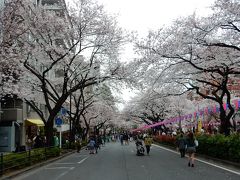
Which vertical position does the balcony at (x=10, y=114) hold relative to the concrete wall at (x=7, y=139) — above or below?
above

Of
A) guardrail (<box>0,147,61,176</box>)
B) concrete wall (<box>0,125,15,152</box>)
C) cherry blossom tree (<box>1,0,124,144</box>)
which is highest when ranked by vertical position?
cherry blossom tree (<box>1,0,124,144</box>)

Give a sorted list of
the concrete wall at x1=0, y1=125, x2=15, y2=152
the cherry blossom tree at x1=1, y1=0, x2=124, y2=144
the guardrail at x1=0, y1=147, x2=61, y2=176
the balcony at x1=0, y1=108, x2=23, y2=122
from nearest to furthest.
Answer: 1. the guardrail at x1=0, y1=147, x2=61, y2=176
2. the cherry blossom tree at x1=1, y1=0, x2=124, y2=144
3. the concrete wall at x1=0, y1=125, x2=15, y2=152
4. the balcony at x1=0, y1=108, x2=23, y2=122

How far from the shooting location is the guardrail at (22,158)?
50.0 ft

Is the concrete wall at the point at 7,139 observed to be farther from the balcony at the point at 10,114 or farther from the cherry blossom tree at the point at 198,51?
the cherry blossom tree at the point at 198,51

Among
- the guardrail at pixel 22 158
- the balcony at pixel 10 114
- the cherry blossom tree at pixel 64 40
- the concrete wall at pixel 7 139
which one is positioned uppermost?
the cherry blossom tree at pixel 64 40

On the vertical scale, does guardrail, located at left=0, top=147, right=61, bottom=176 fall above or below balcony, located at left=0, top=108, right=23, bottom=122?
below

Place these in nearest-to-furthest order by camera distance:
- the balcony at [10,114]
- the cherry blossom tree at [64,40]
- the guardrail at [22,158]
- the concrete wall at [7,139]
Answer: the guardrail at [22,158]
the cherry blossom tree at [64,40]
the concrete wall at [7,139]
the balcony at [10,114]

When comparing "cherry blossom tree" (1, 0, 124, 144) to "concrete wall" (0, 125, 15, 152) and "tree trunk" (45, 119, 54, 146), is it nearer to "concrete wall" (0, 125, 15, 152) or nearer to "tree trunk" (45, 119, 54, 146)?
"tree trunk" (45, 119, 54, 146)

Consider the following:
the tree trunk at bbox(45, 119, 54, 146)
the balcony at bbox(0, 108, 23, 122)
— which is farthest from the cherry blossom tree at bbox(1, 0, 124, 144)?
the balcony at bbox(0, 108, 23, 122)

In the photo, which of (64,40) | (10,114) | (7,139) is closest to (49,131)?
(64,40)

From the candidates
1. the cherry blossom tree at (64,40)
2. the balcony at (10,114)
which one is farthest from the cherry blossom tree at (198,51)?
the balcony at (10,114)

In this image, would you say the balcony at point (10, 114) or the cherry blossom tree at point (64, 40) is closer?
the cherry blossom tree at point (64, 40)

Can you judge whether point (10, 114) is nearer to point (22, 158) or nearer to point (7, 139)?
point (7, 139)

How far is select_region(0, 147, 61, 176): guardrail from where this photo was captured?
1523 cm
